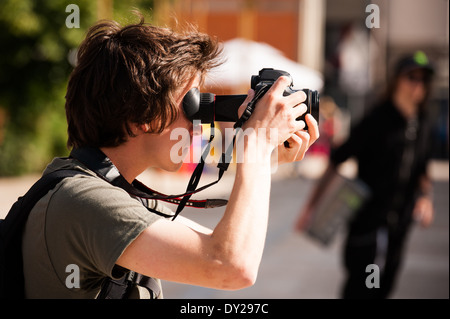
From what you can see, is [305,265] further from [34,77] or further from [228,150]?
[34,77]

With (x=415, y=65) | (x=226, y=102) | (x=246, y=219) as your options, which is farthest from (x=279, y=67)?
(x=246, y=219)

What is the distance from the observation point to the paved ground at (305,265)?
5566 millimetres

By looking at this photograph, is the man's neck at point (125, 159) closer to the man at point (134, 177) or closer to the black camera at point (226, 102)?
the man at point (134, 177)

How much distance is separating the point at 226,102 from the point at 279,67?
475 inches

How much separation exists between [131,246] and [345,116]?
31.7 m

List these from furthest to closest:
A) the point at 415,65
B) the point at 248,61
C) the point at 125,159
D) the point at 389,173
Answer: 1. the point at 248,61
2. the point at 415,65
3. the point at 389,173
4. the point at 125,159

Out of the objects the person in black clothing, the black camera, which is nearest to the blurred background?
the black camera

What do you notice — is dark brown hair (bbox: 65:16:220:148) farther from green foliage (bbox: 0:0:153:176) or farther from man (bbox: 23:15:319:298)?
green foliage (bbox: 0:0:153:176)

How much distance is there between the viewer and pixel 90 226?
4.69ft

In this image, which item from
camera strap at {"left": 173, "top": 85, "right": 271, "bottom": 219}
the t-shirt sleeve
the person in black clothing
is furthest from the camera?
the person in black clothing

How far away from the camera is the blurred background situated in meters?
6.20

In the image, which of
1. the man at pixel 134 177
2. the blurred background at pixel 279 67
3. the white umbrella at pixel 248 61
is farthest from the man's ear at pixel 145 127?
the white umbrella at pixel 248 61
